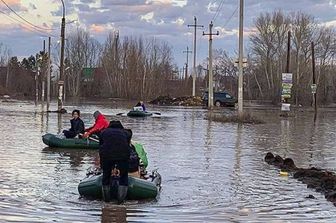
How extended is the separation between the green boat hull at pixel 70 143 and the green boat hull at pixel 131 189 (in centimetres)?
975

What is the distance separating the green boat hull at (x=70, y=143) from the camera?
23172 millimetres

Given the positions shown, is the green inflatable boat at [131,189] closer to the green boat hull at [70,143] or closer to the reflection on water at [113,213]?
the reflection on water at [113,213]

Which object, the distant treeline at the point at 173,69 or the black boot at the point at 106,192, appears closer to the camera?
the black boot at the point at 106,192

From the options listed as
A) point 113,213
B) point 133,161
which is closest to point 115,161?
point 113,213

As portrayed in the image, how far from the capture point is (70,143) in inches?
917

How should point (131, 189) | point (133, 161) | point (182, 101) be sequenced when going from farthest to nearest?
point (182, 101) → point (133, 161) → point (131, 189)

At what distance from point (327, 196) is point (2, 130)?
20458mm

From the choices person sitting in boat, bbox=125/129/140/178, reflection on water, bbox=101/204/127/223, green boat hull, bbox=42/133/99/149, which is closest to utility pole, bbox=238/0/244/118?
green boat hull, bbox=42/133/99/149

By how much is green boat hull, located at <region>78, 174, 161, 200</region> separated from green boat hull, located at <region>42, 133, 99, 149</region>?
9754 millimetres

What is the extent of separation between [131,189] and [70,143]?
1066 centimetres

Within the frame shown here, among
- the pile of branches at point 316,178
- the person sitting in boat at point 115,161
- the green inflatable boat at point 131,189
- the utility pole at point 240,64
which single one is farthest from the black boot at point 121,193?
the utility pole at point 240,64

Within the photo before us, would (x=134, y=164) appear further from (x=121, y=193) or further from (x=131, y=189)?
(x=121, y=193)

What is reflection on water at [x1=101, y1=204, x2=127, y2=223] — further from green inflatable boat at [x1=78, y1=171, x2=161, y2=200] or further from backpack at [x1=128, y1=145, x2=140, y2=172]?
backpack at [x1=128, y1=145, x2=140, y2=172]

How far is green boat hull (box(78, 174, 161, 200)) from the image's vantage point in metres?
13.0
